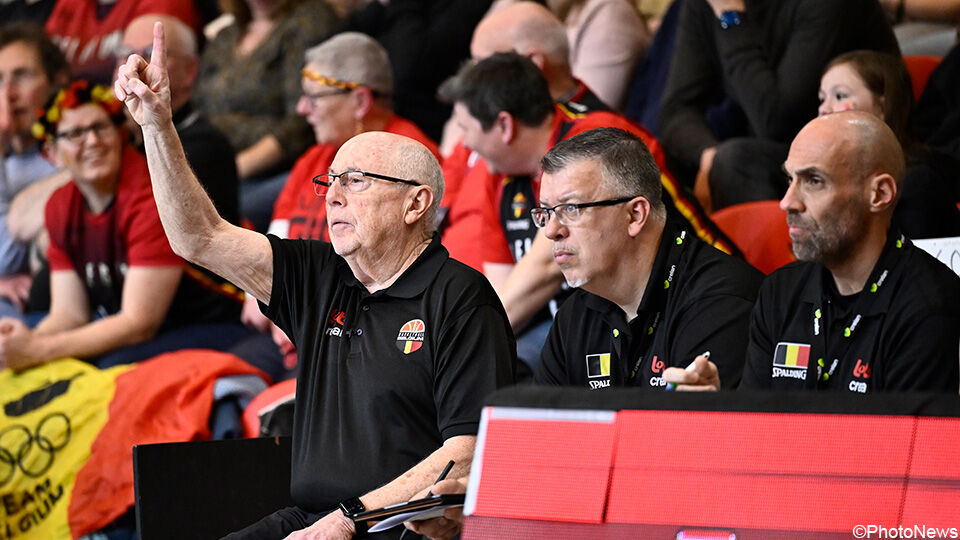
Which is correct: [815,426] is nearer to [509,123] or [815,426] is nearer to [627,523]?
[627,523]

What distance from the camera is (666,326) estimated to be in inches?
117

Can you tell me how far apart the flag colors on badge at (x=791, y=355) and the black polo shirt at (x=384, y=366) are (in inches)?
23.7

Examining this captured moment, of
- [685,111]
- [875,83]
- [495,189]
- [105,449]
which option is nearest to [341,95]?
[495,189]

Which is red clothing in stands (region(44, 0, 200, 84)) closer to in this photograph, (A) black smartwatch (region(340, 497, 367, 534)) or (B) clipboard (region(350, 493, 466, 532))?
(A) black smartwatch (region(340, 497, 367, 534))

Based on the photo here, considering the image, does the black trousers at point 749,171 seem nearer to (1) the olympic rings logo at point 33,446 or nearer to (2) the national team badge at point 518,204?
(2) the national team badge at point 518,204

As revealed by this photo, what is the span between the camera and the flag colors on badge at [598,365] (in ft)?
10.0

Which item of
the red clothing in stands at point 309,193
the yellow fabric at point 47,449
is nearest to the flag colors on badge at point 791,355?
the red clothing in stands at point 309,193

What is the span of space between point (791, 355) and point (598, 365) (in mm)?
490

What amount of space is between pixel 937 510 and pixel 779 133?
276 centimetres

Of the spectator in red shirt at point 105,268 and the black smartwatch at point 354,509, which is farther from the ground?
the spectator in red shirt at point 105,268

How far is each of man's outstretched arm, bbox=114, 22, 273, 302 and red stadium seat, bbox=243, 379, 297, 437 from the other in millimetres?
1211

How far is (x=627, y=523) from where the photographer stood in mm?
1659

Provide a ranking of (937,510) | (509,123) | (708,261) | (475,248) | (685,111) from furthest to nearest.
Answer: (685,111) → (475,248) → (509,123) → (708,261) → (937,510)

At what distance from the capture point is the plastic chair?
3768 millimetres
